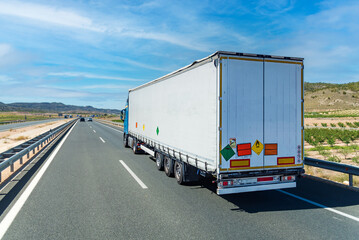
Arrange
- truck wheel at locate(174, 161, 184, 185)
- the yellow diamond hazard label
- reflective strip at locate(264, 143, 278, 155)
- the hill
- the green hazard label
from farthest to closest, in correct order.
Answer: the hill
truck wheel at locate(174, 161, 184, 185)
reflective strip at locate(264, 143, 278, 155)
the yellow diamond hazard label
the green hazard label

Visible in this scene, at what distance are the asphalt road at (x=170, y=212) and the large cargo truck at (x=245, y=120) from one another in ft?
2.18

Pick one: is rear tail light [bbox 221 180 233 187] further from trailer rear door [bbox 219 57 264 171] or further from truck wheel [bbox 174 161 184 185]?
truck wheel [bbox 174 161 184 185]

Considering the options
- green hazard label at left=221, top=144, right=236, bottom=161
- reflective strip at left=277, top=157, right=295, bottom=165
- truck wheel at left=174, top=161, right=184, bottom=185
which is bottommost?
truck wheel at left=174, top=161, right=184, bottom=185

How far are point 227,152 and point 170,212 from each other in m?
1.74

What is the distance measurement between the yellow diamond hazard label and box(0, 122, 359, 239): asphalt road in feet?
4.12

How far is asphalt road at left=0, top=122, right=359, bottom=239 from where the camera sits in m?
4.75

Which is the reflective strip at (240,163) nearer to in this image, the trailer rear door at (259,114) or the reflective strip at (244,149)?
the trailer rear door at (259,114)

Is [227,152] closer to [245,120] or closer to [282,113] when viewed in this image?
[245,120]

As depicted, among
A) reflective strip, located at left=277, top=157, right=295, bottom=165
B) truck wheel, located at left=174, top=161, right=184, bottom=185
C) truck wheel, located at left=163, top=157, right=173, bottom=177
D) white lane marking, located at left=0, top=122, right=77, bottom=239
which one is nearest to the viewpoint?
white lane marking, located at left=0, top=122, right=77, bottom=239

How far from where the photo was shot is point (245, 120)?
6148 millimetres

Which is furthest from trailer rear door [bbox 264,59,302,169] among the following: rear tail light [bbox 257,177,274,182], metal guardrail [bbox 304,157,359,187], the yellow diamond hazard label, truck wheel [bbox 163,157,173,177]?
truck wheel [bbox 163,157,173,177]

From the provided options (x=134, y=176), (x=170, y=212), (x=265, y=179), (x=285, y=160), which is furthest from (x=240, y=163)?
(x=134, y=176)

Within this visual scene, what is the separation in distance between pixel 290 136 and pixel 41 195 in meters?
6.27

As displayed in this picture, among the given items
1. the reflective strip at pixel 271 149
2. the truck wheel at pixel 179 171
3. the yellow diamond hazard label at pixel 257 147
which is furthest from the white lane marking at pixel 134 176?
the reflective strip at pixel 271 149
